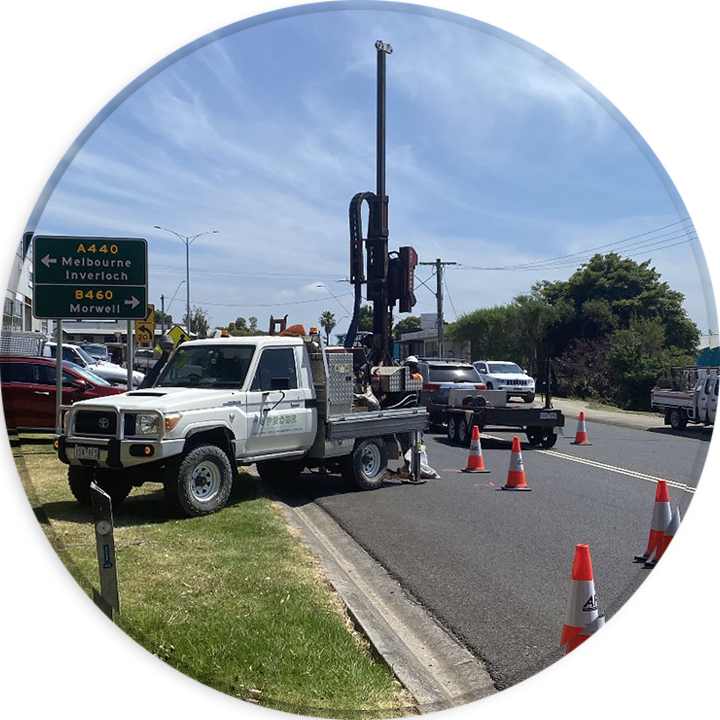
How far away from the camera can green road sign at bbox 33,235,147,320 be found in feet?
16.6

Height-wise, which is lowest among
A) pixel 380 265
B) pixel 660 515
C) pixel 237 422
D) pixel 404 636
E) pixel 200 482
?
pixel 404 636

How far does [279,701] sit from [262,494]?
7539 mm

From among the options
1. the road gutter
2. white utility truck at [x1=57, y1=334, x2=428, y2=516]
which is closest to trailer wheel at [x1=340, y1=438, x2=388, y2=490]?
white utility truck at [x1=57, y1=334, x2=428, y2=516]

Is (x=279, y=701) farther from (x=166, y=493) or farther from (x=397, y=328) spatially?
(x=397, y=328)

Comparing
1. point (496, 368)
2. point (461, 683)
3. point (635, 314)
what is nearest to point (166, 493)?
point (496, 368)

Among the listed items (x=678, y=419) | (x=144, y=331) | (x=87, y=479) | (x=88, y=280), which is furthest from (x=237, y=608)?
(x=144, y=331)

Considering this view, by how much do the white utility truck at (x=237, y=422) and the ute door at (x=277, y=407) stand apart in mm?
15

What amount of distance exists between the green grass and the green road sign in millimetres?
1238

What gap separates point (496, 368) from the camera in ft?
23.5

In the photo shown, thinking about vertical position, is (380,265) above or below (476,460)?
above

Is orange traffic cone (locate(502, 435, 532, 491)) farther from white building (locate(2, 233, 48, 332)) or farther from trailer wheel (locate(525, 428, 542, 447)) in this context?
white building (locate(2, 233, 48, 332))

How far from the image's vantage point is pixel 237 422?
32.3ft

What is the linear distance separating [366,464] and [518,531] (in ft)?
11.6

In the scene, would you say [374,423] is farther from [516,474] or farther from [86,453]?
[86,453]
